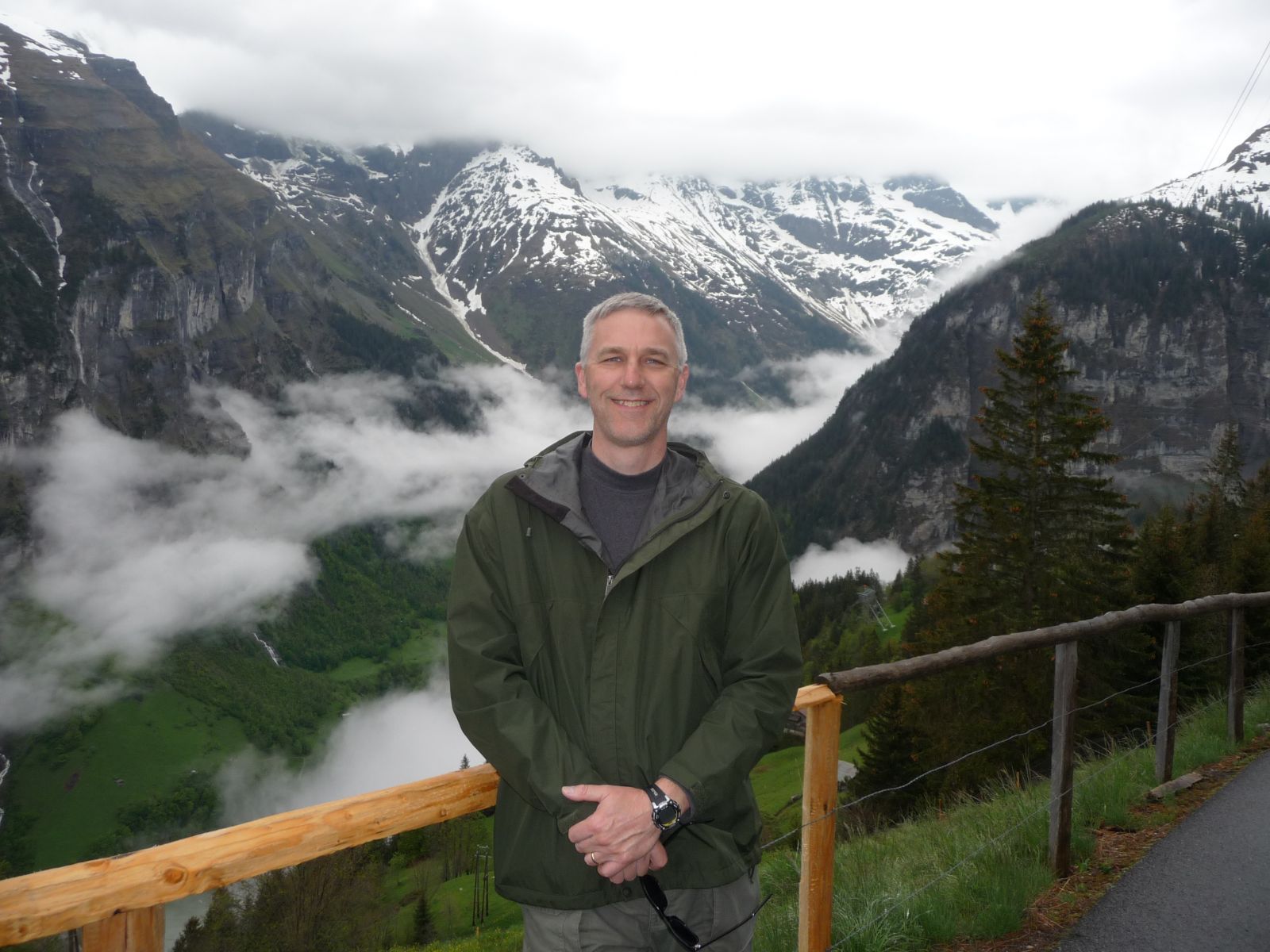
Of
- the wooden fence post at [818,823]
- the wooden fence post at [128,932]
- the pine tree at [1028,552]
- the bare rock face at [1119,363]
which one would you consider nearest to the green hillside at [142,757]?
the bare rock face at [1119,363]

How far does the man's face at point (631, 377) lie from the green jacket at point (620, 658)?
0.96ft

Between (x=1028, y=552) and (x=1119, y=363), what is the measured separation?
185 m

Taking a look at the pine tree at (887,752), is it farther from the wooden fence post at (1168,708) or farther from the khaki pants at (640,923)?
the khaki pants at (640,923)

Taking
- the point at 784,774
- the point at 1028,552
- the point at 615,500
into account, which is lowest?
the point at 784,774

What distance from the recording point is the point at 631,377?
3545 mm

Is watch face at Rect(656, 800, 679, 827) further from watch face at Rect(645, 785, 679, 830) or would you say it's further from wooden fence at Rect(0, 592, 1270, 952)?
wooden fence at Rect(0, 592, 1270, 952)

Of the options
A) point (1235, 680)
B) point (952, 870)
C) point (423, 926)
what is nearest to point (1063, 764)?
point (952, 870)

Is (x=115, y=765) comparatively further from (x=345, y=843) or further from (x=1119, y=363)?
(x=1119, y=363)

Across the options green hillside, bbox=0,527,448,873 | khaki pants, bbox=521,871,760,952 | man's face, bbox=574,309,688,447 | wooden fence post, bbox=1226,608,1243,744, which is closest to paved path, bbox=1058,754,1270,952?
wooden fence post, bbox=1226,608,1243,744

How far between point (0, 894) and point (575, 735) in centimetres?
178

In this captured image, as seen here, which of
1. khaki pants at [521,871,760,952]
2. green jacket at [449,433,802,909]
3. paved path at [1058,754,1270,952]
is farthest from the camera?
paved path at [1058,754,1270,952]

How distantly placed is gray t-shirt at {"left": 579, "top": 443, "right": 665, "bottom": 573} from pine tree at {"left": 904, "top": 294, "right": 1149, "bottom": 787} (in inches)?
833

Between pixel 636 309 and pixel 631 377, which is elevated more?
pixel 636 309

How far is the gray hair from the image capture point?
11.7 feet
